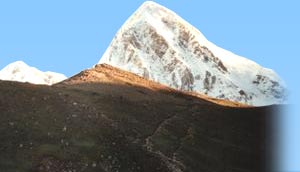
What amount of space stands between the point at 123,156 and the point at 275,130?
33.6m

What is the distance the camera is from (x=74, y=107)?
74.1 metres

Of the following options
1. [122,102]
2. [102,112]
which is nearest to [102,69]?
[122,102]

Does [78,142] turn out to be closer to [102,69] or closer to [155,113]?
[155,113]

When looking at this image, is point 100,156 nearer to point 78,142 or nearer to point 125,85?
point 78,142

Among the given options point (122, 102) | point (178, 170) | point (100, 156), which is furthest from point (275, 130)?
point (100, 156)

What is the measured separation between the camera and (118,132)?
7025 centimetres

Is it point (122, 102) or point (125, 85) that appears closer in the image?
point (122, 102)

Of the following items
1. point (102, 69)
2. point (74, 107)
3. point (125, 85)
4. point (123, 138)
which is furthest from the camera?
point (102, 69)

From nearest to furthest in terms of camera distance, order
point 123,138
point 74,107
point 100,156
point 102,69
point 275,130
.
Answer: point 100,156 → point 123,138 → point 74,107 → point 275,130 → point 102,69

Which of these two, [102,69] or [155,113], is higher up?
[102,69]

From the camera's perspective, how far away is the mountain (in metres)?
62.4

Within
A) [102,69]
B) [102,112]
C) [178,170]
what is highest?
[102,69]

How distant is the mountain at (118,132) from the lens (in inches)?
2457

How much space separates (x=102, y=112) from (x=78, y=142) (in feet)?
34.0
